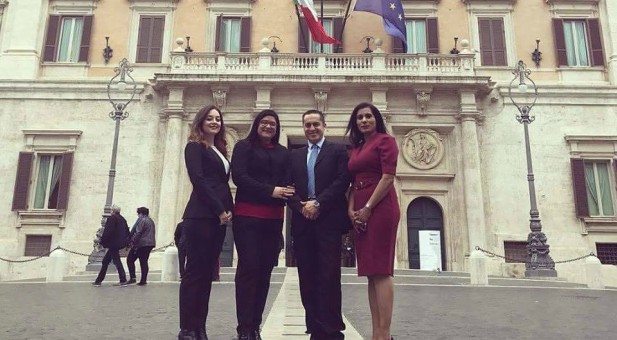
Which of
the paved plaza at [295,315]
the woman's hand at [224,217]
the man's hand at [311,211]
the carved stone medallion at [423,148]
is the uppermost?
the carved stone medallion at [423,148]

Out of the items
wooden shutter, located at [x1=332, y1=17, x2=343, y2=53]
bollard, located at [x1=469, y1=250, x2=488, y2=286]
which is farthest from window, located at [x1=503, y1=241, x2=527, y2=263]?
wooden shutter, located at [x1=332, y1=17, x2=343, y2=53]

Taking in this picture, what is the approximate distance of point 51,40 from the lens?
19484 mm

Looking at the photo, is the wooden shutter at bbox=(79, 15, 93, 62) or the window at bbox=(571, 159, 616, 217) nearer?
the window at bbox=(571, 159, 616, 217)

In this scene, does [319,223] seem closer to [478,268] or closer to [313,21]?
[478,268]

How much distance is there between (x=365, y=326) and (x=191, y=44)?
16.7 meters

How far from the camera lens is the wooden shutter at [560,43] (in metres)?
19.0

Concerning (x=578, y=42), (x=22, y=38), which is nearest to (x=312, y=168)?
(x=578, y=42)

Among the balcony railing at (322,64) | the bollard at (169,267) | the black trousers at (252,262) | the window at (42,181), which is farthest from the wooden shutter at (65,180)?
the black trousers at (252,262)

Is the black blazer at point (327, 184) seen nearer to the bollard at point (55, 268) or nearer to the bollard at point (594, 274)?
the bollard at point (55, 268)

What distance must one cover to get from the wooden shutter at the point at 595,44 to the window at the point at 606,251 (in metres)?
7.16

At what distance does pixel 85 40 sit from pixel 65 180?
19.3 ft

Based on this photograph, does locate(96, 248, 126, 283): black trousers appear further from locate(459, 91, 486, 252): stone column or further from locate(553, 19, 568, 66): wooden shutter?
locate(553, 19, 568, 66): wooden shutter

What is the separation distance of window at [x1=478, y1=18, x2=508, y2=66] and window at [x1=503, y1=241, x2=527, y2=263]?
7111mm

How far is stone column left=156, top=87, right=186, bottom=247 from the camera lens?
16.9m
